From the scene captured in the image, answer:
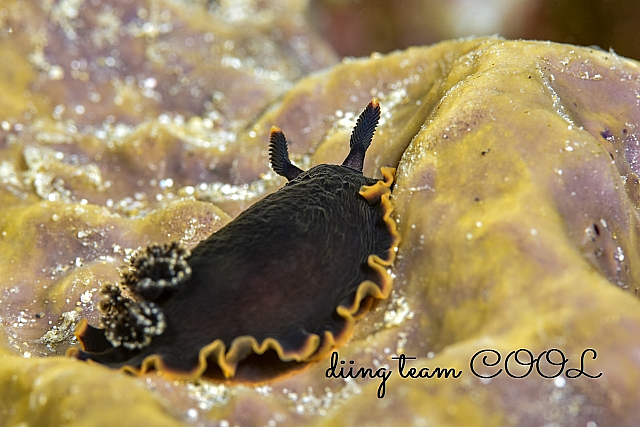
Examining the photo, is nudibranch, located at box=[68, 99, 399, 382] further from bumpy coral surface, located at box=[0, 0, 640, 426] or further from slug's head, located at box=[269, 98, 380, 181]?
slug's head, located at box=[269, 98, 380, 181]

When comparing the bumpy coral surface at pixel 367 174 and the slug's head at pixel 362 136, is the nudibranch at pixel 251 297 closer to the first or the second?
the bumpy coral surface at pixel 367 174

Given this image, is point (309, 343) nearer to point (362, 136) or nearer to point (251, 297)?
point (251, 297)

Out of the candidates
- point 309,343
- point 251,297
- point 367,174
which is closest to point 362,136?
point 367,174

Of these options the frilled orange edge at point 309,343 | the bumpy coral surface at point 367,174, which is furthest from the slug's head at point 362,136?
the frilled orange edge at point 309,343

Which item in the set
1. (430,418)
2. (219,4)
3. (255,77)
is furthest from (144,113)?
(430,418)

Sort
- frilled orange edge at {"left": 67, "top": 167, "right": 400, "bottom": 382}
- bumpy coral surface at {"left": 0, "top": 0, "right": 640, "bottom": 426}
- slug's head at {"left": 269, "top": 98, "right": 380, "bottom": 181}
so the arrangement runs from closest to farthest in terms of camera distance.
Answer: bumpy coral surface at {"left": 0, "top": 0, "right": 640, "bottom": 426}
frilled orange edge at {"left": 67, "top": 167, "right": 400, "bottom": 382}
slug's head at {"left": 269, "top": 98, "right": 380, "bottom": 181}

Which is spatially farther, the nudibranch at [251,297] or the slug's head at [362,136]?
the slug's head at [362,136]

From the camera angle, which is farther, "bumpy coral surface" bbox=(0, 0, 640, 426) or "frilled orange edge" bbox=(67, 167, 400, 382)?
"frilled orange edge" bbox=(67, 167, 400, 382)

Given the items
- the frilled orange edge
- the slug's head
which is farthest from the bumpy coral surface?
the slug's head

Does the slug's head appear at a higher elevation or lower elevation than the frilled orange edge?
higher
